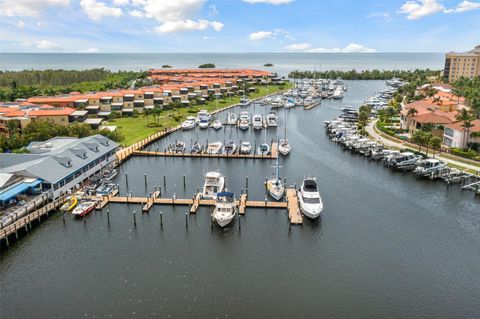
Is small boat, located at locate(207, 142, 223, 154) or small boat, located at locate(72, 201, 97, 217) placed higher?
small boat, located at locate(207, 142, 223, 154)

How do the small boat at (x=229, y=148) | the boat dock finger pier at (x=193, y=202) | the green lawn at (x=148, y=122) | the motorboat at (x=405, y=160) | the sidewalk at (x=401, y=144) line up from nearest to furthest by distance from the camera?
1. the boat dock finger pier at (x=193, y=202)
2. the sidewalk at (x=401, y=144)
3. the motorboat at (x=405, y=160)
4. the small boat at (x=229, y=148)
5. the green lawn at (x=148, y=122)

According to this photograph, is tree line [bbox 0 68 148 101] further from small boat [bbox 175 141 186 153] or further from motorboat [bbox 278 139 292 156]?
motorboat [bbox 278 139 292 156]

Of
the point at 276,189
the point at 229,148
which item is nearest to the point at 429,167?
the point at 276,189

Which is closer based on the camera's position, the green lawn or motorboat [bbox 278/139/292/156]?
motorboat [bbox 278/139/292/156]

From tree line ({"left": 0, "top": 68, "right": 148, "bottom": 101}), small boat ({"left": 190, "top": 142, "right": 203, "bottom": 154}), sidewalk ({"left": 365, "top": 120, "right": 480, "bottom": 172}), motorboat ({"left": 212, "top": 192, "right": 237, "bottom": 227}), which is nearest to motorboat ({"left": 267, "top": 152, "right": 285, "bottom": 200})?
motorboat ({"left": 212, "top": 192, "right": 237, "bottom": 227})

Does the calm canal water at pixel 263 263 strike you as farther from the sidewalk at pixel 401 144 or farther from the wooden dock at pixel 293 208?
the sidewalk at pixel 401 144

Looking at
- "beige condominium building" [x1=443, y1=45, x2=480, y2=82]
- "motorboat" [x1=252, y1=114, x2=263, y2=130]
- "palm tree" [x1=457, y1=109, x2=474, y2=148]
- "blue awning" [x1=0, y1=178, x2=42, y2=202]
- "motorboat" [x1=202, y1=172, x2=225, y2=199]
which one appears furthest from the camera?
"beige condominium building" [x1=443, y1=45, x2=480, y2=82]

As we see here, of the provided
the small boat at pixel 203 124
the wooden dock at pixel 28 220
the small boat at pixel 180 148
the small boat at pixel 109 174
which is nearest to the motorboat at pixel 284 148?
the small boat at pixel 180 148
